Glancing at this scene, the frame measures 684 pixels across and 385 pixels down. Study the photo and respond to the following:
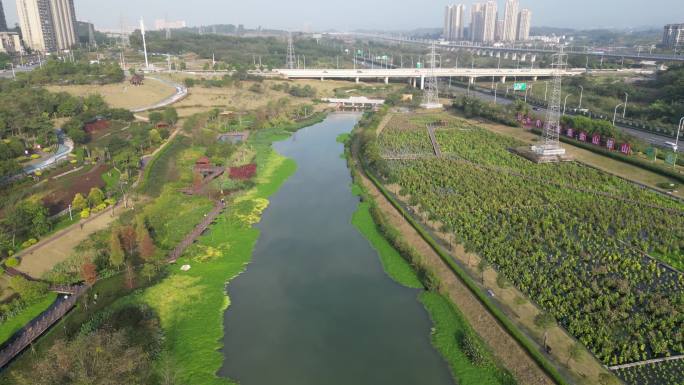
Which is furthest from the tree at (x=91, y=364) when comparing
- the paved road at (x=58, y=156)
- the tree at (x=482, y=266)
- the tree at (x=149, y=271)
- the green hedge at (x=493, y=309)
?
the paved road at (x=58, y=156)

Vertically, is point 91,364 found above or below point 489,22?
below

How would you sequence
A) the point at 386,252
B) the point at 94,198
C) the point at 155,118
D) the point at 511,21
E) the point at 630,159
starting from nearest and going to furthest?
the point at 386,252, the point at 94,198, the point at 630,159, the point at 155,118, the point at 511,21

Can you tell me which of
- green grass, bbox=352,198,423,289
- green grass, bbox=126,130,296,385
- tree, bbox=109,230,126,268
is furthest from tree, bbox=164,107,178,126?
tree, bbox=109,230,126,268

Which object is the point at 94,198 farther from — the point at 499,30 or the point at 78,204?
the point at 499,30

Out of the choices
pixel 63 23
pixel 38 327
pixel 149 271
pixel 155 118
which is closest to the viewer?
pixel 38 327

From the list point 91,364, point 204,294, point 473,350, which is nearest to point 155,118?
point 204,294

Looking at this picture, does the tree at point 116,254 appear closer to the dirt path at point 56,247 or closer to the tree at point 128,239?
the tree at point 128,239

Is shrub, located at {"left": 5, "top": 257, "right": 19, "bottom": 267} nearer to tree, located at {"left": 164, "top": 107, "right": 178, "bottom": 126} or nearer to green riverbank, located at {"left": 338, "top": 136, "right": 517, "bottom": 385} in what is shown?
green riverbank, located at {"left": 338, "top": 136, "right": 517, "bottom": 385}
